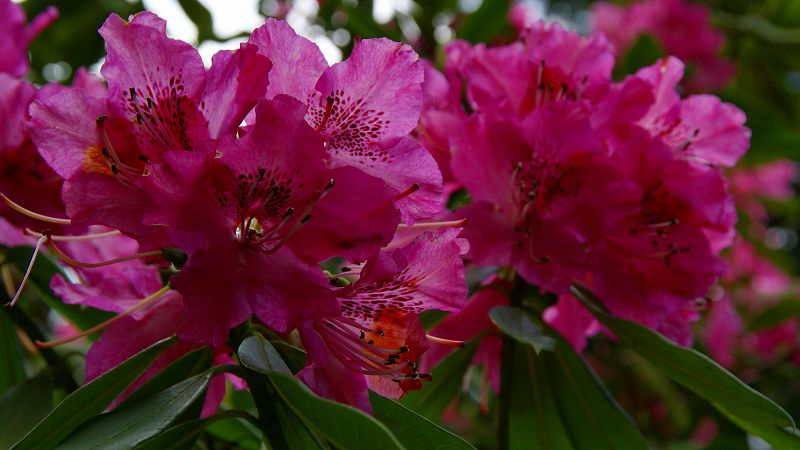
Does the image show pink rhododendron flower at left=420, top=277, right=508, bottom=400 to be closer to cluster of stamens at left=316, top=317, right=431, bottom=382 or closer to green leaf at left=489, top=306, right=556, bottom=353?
green leaf at left=489, top=306, right=556, bottom=353

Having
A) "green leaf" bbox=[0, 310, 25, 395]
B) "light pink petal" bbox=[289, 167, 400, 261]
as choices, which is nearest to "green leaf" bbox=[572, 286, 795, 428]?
"light pink petal" bbox=[289, 167, 400, 261]

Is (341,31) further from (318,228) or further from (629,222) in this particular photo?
(318,228)

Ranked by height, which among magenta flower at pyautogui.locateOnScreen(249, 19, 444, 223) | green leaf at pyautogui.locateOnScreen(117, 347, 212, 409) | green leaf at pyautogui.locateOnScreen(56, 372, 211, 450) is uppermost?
magenta flower at pyautogui.locateOnScreen(249, 19, 444, 223)

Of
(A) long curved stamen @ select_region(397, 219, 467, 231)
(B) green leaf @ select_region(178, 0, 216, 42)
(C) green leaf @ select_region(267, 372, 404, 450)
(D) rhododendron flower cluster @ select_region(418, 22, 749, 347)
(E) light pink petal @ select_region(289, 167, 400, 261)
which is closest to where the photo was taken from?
(C) green leaf @ select_region(267, 372, 404, 450)

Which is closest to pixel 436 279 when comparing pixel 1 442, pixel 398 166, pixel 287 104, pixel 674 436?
pixel 398 166

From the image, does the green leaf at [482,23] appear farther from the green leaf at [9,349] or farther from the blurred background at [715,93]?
the green leaf at [9,349]

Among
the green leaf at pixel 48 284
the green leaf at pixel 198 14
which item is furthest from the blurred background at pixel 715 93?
the green leaf at pixel 48 284
